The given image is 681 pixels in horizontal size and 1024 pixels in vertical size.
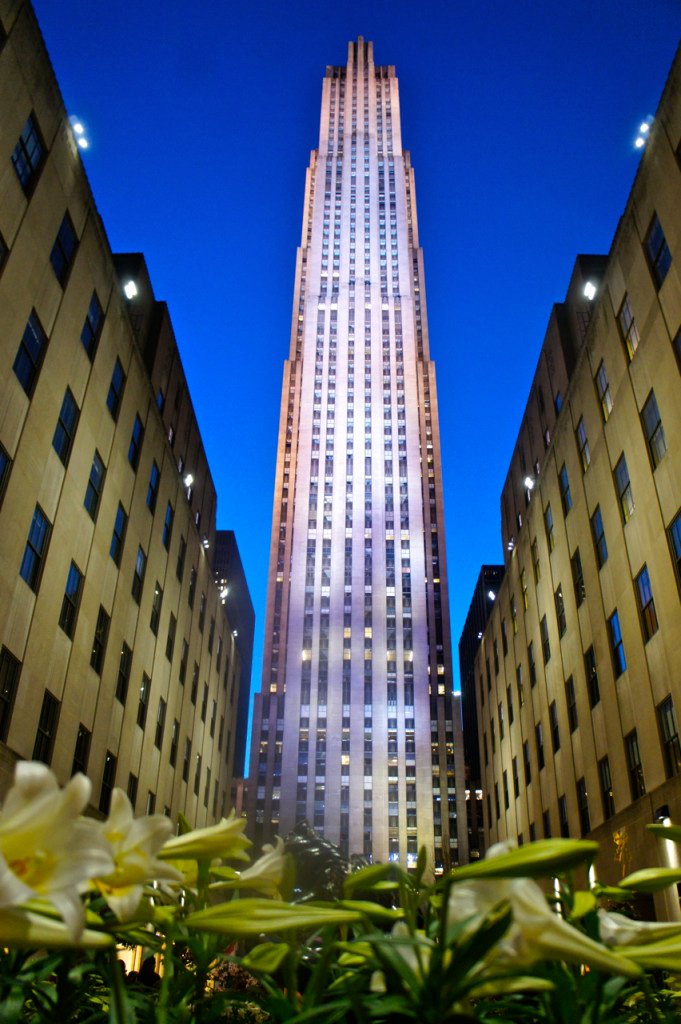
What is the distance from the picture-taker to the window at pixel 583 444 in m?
31.2

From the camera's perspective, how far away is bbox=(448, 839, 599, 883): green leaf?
131 cm

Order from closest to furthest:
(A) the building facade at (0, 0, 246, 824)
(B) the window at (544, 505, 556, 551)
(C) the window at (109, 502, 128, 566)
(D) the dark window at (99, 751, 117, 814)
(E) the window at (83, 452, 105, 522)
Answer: (A) the building facade at (0, 0, 246, 824) → (E) the window at (83, 452, 105, 522) → (D) the dark window at (99, 751, 117, 814) → (C) the window at (109, 502, 128, 566) → (B) the window at (544, 505, 556, 551)

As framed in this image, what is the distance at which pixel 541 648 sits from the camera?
37312 mm

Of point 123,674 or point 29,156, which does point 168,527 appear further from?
point 29,156

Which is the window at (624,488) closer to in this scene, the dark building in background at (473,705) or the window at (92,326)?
the window at (92,326)

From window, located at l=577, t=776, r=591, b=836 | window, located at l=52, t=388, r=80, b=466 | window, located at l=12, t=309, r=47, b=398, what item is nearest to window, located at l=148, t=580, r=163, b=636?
window, located at l=52, t=388, r=80, b=466

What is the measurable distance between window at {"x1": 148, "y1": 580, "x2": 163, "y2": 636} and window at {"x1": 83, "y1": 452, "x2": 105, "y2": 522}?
8.43 m

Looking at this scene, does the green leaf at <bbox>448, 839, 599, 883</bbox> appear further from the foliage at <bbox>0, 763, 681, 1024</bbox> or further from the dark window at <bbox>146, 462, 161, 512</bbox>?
the dark window at <bbox>146, 462, 161, 512</bbox>

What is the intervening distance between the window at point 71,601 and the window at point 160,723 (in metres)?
11.3

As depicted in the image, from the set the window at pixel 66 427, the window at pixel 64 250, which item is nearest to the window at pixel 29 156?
the window at pixel 64 250

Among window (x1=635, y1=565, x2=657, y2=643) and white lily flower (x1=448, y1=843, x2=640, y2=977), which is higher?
window (x1=635, y1=565, x2=657, y2=643)

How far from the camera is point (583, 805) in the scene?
99.7ft

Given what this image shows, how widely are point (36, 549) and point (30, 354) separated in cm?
563

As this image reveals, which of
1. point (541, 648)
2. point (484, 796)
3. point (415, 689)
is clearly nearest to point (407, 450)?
point (415, 689)
